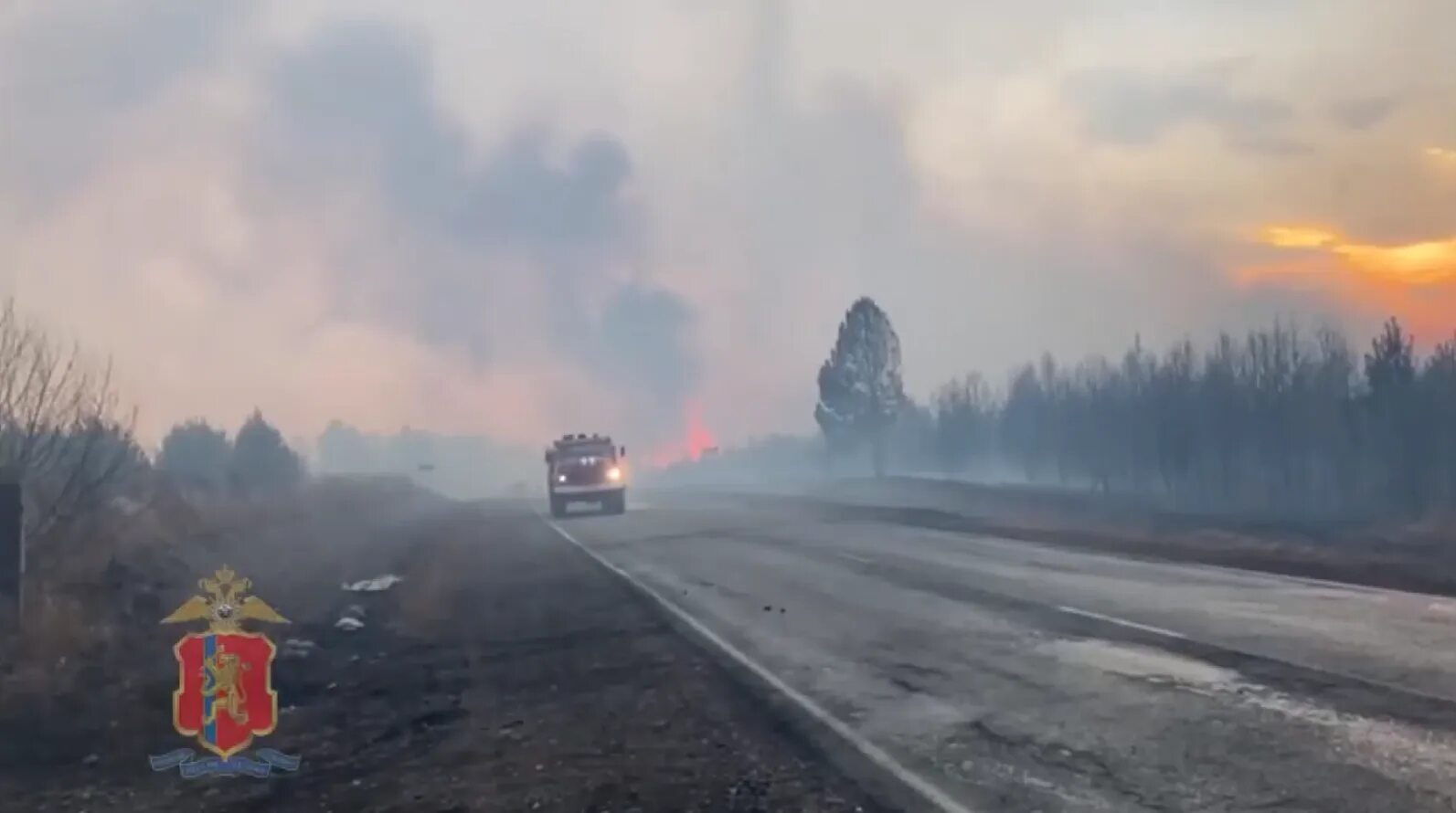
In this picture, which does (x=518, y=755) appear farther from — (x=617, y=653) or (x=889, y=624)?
(x=889, y=624)

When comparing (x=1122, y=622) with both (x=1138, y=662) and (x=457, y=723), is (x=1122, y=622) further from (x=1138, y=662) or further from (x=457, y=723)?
(x=457, y=723)

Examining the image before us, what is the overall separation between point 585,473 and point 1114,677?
40.7 metres

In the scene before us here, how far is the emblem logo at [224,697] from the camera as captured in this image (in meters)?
9.06

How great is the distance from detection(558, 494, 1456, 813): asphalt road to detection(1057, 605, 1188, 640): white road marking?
0.10ft

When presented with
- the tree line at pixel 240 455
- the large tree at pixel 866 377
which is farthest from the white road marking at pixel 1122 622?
the large tree at pixel 866 377

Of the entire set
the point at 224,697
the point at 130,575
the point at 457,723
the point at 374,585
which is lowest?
the point at 457,723

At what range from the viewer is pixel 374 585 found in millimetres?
23547

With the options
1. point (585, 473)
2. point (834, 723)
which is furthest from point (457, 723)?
point (585, 473)

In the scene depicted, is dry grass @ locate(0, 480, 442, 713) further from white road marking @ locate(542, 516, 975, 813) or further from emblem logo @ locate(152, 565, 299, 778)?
white road marking @ locate(542, 516, 975, 813)

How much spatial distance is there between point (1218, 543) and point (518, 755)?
22.9 metres

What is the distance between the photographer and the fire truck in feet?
165

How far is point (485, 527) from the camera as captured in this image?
139 feet

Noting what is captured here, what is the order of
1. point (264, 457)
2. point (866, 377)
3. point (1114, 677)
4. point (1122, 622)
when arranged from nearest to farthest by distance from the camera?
point (1114, 677)
point (1122, 622)
point (264, 457)
point (866, 377)

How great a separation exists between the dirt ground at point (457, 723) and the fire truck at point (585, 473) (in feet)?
97.3
